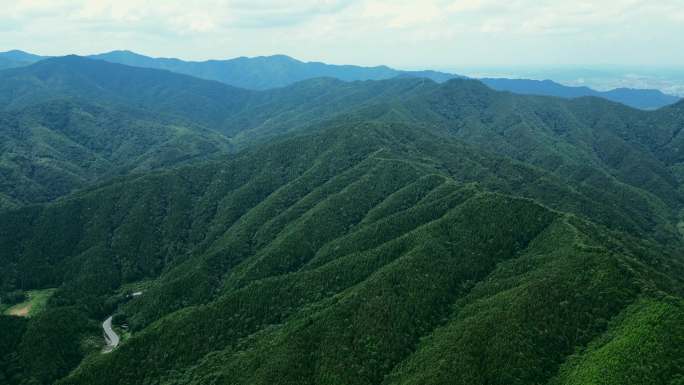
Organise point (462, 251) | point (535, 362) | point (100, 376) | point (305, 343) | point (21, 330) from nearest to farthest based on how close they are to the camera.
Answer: point (535, 362), point (305, 343), point (100, 376), point (462, 251), point (21, 330)

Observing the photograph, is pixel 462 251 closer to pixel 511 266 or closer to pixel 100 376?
pixel 511 266

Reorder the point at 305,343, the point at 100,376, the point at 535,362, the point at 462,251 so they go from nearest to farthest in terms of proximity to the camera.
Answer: the point at 535,362, the point at 305,343, the point at 100,376, the point at 462,251

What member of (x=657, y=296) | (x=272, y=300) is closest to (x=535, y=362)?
(x=657, y=296)

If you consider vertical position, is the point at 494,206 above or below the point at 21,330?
above

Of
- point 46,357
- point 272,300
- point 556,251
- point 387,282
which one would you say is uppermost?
point 556,251

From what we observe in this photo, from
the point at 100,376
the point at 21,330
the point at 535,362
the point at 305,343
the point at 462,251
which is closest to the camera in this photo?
the point at 535,362

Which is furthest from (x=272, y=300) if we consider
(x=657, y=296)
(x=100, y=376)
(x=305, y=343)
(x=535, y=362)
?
(x=657, y=296)

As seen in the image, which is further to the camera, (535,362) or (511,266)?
(511,266)

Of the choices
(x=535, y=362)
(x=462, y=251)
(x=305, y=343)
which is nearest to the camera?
(x=535, y=362)

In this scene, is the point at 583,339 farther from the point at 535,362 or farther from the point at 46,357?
the point at 46,357

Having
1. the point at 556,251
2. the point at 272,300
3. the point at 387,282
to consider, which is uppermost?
the point at 556,251
